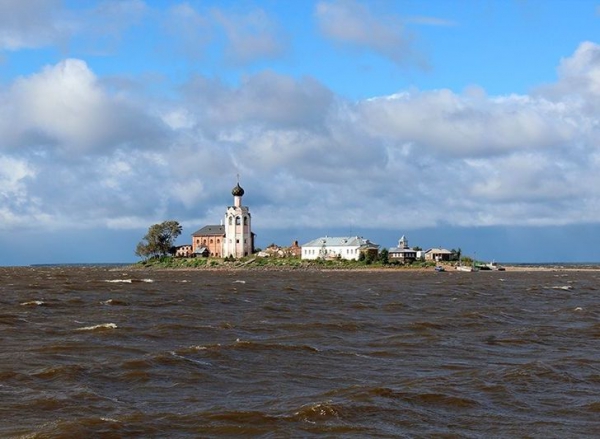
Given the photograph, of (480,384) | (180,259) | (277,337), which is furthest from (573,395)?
(180,259)

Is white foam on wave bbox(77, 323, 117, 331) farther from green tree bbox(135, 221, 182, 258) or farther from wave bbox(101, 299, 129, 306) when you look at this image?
green tree bbox(135, 221, 182, 258)

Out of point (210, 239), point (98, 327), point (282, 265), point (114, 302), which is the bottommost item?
point (98, 327)

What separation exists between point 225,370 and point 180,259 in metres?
157

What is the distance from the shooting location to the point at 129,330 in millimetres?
33000

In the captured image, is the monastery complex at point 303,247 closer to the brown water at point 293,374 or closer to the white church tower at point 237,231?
the white church tower at point 237,231

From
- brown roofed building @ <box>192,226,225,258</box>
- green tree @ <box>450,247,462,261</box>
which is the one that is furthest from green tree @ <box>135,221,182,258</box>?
green tree @ <box>450,247,462,261</box>

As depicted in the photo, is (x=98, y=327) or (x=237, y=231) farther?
(x=237, y=231)

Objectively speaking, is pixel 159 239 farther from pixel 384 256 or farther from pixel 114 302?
pixel 114 302

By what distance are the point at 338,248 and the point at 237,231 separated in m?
22.9

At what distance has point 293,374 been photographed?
926 inches

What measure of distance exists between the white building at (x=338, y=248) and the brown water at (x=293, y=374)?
410 feet

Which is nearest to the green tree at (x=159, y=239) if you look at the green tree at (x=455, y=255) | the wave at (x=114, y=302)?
A: the green tree at (x=455, y=255)

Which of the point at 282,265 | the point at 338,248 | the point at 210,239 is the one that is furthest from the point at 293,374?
the point at 210,239

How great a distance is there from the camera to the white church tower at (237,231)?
572 feet
